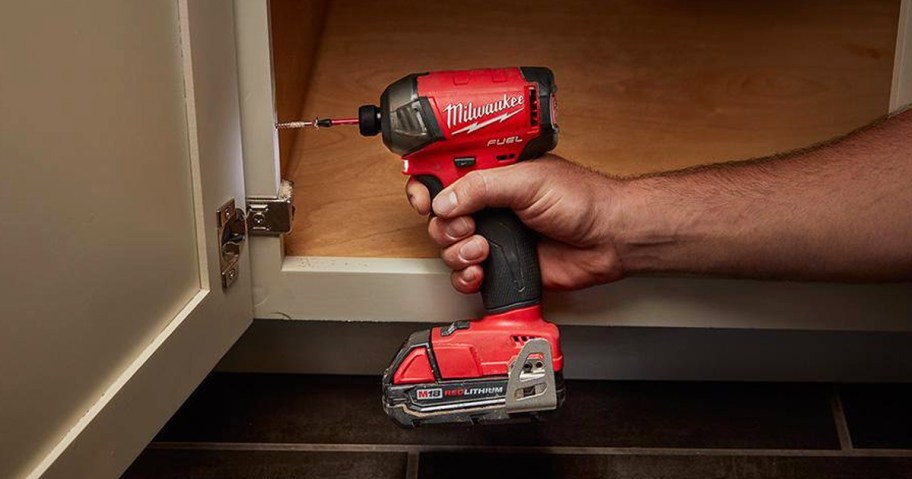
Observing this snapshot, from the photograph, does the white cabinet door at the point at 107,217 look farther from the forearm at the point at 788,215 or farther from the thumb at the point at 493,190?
the forearm at the point at 788,215

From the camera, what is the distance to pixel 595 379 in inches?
46.8

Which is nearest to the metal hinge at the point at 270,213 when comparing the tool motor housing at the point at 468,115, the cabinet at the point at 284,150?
the cabinet at the point at 284,150

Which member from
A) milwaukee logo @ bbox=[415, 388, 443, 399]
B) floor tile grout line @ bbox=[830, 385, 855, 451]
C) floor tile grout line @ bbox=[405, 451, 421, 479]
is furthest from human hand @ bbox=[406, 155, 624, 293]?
floor tile grout line @ bbox=[830, 385, 855, 451]

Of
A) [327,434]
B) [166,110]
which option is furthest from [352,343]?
[166,110]

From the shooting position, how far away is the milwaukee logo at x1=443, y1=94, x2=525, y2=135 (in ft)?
2.62

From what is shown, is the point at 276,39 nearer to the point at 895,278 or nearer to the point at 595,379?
the point at 595,379

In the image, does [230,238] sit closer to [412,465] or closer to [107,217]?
[107,217]

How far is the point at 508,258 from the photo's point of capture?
0.87 metres

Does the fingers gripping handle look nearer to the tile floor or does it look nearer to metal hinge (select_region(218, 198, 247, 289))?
metal hinge (select_region(218, 198, 247, 289))

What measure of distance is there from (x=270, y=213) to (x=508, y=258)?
0.23 meters

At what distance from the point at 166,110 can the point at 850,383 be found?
905 mm

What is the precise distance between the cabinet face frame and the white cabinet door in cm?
9

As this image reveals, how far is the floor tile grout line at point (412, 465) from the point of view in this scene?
3.42 ft

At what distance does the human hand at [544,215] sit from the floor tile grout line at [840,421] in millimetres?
411
